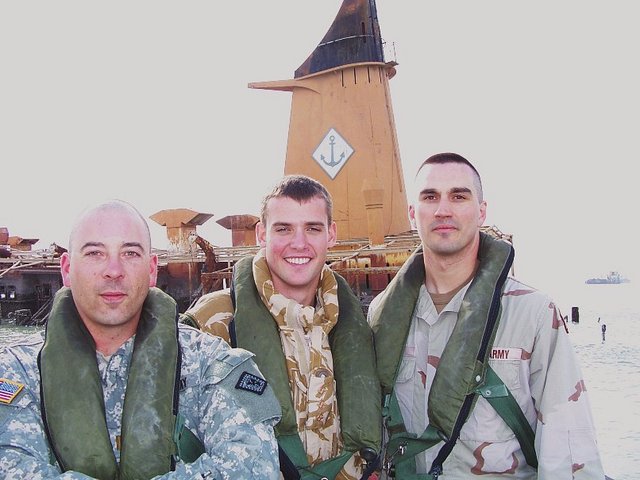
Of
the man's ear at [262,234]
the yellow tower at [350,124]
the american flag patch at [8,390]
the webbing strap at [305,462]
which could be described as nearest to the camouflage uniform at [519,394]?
the webbing strap at [305,462]

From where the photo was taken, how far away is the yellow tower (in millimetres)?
19344

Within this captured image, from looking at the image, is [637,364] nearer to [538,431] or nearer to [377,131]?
[377,131]

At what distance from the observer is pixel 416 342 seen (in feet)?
12.5

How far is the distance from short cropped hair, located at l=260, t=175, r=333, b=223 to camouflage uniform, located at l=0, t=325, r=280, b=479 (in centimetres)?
104

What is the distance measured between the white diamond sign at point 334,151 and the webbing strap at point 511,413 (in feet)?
53.7

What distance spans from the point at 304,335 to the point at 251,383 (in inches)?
33.5

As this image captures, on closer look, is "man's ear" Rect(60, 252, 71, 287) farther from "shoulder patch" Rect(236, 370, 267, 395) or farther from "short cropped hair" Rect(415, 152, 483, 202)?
"short cropped hair" Rect(415, 152, 483, 202)

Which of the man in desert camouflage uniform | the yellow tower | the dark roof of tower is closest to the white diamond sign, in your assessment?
the yellow tower

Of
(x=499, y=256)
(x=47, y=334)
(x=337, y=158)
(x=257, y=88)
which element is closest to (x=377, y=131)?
(x=337, y=158)

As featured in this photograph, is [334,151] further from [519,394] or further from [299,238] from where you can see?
[519,394]

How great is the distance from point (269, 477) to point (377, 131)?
17.6m

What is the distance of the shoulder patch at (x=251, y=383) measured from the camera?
2748 millimetres

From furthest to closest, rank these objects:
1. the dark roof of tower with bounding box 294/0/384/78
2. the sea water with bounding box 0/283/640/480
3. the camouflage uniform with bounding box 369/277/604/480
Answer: the dark roof of tower with bounding box 294/0/384/78 → the sea water with bounding box 0/283/640/480 → the camouflage uniform with bounding box 369/277/604/480

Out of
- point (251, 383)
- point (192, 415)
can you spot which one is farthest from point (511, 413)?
point (192, 415)
